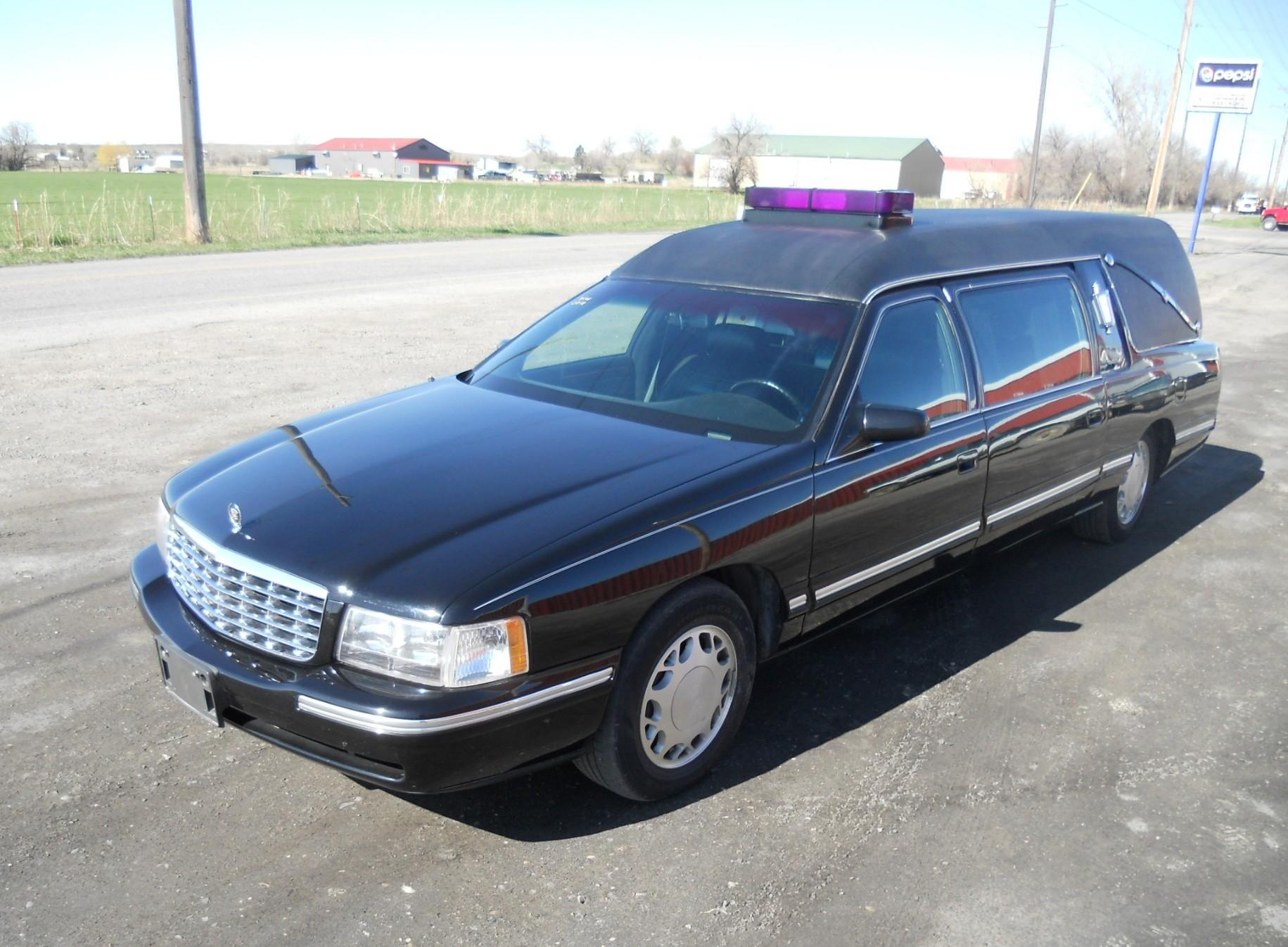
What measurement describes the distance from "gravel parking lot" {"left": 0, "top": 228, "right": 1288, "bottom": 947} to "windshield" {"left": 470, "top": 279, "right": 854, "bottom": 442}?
120 cm

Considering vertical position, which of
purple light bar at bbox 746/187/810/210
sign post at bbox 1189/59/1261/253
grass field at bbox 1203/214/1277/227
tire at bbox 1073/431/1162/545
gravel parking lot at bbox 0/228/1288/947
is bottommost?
grass field at bbox 1203/214/1277/227

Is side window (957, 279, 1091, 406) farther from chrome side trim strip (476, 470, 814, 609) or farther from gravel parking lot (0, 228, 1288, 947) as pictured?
chrome side trim strip (476, 470, 814, 609)

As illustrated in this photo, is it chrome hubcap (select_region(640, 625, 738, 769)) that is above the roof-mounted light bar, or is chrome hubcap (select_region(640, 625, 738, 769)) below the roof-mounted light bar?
below

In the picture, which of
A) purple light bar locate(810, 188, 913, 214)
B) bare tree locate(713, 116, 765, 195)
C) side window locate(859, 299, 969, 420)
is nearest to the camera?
side window locate(859, 299, 969, 420)

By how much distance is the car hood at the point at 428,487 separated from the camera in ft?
9.97

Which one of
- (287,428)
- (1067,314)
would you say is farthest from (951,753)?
(287,428)

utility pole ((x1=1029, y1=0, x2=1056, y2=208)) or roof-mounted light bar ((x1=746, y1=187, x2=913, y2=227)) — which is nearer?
roof-mounted light bar ((x1=746, y1=187, x2=913, y2=227))

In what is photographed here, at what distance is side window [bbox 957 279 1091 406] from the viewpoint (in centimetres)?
466

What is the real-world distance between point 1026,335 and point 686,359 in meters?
1.70

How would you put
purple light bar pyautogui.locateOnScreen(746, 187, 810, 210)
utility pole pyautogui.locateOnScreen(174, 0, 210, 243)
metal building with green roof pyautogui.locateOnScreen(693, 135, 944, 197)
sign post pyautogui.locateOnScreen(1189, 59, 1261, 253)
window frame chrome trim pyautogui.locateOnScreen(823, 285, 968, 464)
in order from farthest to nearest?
metal building with green roof pyautogui.locateOnScreen(693, 135, 944, 197)
sign post pyautogui.locateOnScreen(1189, 59, 1261, 253)
utility pole pyautogui.locateOnScreen(174, 0, 210, 243)
purple light bar pyautogui.locateOnScreen(746, 187, 810, 210)
window frame chrome trim pyautogui.locateOnScreen(823, 285, 968, 464)

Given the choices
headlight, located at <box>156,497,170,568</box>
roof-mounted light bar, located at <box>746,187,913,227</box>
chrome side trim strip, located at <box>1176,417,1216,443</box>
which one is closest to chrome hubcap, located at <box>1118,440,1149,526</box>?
chrome side trim strip, located at <box>1176,417,1216,443</box>

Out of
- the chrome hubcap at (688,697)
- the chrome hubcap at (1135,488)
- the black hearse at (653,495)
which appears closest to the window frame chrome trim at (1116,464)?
the black hearse at (653,495)

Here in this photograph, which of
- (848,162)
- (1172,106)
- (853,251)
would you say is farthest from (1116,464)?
(848,162)

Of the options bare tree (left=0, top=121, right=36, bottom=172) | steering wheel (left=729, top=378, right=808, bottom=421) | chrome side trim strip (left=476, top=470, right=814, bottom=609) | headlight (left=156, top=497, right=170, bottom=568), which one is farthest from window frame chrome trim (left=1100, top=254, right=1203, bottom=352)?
bare tree (left=0, top=121, right=36, bottom=172)
